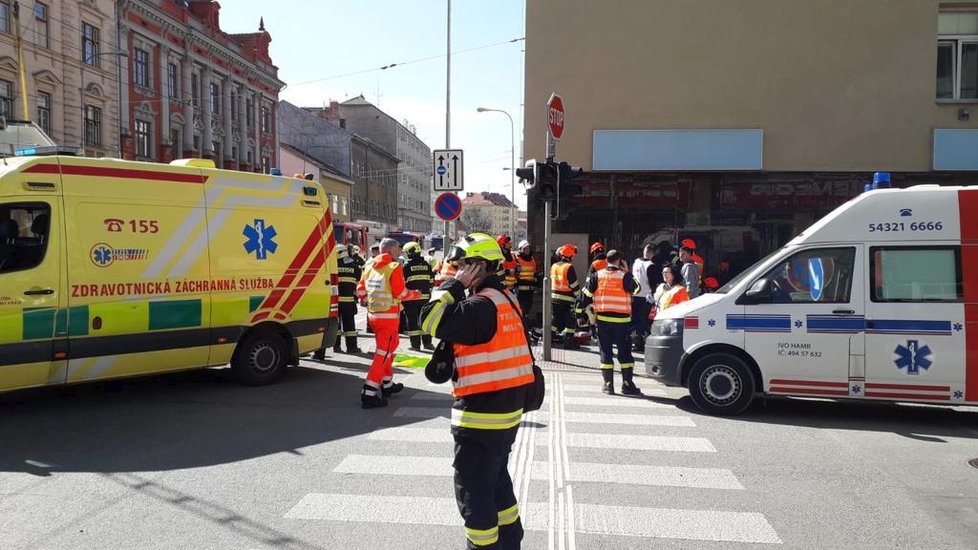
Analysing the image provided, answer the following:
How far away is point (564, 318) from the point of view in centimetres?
1269

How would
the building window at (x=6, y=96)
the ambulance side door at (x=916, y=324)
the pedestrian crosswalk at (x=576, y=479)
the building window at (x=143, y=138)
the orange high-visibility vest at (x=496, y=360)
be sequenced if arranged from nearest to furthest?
the orange high-visibility vest at (x=496, y=360), the pedestrian crosswalk at (x=576, y=479), the ambulance side door at (x=916, y=324), the building window at (x=6, y=96), the building window at (x=143, y=138)

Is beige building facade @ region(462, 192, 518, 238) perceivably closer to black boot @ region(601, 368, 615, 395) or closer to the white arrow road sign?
the white arrow road sign

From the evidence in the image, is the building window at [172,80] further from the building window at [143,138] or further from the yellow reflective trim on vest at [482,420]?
the yellow reflective trim on vest at [482,420]

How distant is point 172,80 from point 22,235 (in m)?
36.8

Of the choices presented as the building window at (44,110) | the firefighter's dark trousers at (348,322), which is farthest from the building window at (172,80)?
the firefighter's dark trousers at (348,322)

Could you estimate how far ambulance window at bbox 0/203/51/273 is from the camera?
21.8 ft

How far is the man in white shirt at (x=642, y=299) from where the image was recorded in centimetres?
1212

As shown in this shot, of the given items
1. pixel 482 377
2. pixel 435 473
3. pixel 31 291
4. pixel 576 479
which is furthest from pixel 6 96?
pixel 482 377

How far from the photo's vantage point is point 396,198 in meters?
82.6

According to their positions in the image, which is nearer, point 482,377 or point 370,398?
point 482,377

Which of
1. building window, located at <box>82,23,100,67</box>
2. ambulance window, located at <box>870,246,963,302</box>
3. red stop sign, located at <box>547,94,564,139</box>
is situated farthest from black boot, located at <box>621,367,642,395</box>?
building window, located at <box>82,23,100,67</box>

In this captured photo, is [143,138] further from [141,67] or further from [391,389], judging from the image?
[391,389]

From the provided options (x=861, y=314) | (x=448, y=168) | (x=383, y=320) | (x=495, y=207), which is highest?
(x=495, y=207)

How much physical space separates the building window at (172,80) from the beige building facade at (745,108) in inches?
1169
